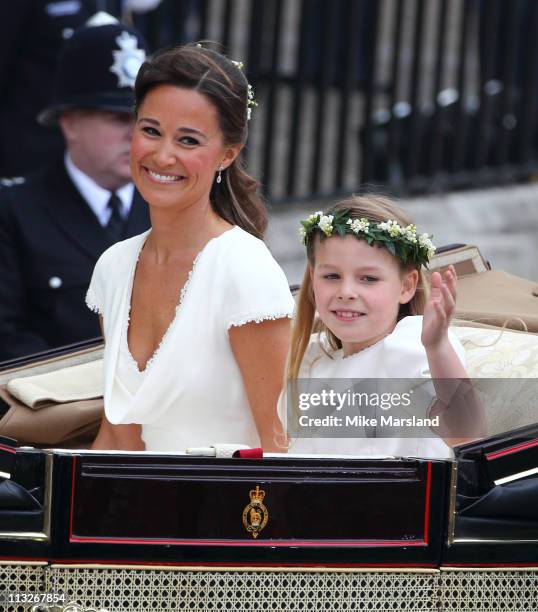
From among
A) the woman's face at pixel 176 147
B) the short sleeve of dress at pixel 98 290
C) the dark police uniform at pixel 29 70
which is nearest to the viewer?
the woman's face at pixel 176 147

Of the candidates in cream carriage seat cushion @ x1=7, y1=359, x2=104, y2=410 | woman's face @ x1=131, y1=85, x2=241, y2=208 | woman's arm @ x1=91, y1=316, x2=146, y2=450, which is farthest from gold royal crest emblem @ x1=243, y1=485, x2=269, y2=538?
cream carriage seat cushion @ x1=7, y1=359, x2=104, y2=410

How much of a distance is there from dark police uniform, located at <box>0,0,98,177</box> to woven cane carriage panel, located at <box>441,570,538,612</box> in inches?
118

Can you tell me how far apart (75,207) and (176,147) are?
1.33 meters

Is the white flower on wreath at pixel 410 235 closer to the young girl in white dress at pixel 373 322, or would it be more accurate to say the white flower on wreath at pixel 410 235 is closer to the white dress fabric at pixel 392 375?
the young girl in white dress at pixel 373 322

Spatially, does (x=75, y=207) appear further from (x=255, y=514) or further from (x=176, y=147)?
(x=255, y=514)

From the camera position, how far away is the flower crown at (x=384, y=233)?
9.33 ft

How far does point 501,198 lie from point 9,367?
192 inches

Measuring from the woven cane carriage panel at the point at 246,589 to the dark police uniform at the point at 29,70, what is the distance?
2923 millimetres

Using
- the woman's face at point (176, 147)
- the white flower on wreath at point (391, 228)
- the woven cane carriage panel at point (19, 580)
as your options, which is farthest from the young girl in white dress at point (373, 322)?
the woven cane carriage panel at point (19, 580)

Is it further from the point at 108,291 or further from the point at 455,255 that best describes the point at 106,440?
the point at 455,255

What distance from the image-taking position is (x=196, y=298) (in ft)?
9.66

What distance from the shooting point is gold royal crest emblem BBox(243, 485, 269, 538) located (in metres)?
2.60

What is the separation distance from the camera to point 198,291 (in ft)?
9.67

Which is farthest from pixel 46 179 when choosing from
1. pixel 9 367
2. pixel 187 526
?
pixel 187 526
